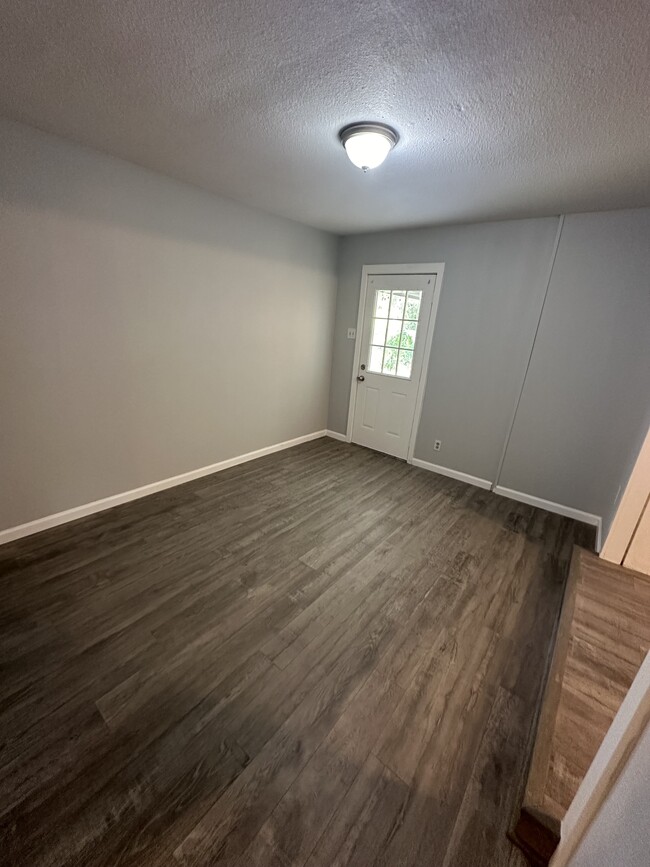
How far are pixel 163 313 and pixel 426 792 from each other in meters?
3.18

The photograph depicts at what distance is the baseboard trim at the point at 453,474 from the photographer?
3611 mm

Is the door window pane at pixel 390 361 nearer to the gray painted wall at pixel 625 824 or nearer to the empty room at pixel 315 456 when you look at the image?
the empty room at pixel 315 456

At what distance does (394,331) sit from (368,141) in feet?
7.74

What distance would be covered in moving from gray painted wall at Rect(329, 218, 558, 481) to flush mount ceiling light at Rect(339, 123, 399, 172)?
1.88 meters

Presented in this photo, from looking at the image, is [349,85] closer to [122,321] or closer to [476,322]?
[122,321]

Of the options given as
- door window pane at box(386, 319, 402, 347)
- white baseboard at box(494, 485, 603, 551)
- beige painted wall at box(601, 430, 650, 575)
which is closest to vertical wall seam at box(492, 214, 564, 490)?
white baseboard at box(494, 485, 603, 551)

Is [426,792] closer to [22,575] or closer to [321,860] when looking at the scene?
[321,860]

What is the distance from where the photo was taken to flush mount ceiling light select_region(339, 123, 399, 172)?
66.3 inches

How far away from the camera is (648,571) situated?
2381 mm

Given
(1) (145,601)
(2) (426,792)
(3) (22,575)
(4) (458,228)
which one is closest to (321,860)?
(2) (426,792)

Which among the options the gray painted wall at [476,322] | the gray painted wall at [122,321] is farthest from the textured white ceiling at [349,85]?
the gray painted wall at [476,322]

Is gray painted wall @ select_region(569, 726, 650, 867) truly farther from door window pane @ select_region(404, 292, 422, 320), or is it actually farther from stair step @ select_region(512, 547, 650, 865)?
door window pane @ select_region(404, 292, 422, 320)

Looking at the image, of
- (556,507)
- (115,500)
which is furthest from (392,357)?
(115,500)

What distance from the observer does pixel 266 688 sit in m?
1.52
